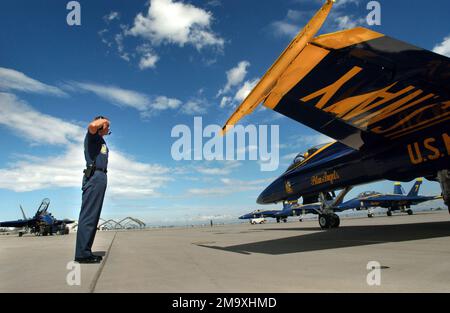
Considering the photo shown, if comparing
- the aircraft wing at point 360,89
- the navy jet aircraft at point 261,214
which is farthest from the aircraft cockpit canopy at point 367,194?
the aircraft wing at point 360,89

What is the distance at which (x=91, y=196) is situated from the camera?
4.75m

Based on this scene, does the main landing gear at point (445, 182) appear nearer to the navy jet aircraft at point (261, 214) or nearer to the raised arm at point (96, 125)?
the raised arm at point (96, 125)

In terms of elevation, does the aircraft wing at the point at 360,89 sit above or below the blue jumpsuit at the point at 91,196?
above

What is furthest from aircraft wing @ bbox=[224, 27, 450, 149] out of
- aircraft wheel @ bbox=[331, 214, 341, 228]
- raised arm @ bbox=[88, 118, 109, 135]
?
aircraft wheel @ bbox=[331, 214, 341, 228]

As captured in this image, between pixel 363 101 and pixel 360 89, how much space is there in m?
0.70

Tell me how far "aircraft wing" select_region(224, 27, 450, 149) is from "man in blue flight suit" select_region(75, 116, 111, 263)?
2.19 meters

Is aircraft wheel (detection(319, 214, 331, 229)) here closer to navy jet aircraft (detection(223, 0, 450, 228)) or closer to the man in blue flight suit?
navy jet aircraft (detection(223, 0, 450, 228))

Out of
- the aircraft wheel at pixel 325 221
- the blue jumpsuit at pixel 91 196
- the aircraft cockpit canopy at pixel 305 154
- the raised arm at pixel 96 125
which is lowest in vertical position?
the aircraft wheel at pixel 325 221

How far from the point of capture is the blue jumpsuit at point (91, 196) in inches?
184

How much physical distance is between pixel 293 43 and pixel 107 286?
167 inches

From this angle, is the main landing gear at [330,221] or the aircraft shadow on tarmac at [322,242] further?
the main landing gear at [330,221]

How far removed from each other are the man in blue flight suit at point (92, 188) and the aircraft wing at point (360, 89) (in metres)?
2.19
